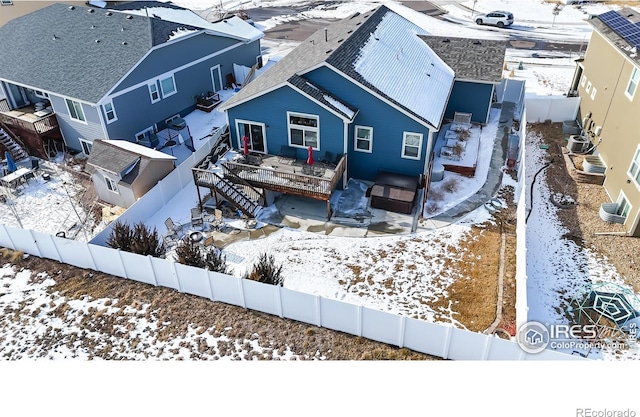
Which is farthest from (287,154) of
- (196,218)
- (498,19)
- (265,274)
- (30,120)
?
(498,19)

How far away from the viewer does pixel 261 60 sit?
105 ft

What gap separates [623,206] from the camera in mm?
16188

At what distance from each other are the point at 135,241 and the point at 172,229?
1899 millimetres

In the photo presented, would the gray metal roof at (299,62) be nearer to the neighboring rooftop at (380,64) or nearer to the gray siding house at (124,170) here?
the neighboring rooftop at (380,64)

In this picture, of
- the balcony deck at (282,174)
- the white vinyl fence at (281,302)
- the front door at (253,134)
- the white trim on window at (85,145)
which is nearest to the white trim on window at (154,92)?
the white trim on window at (85,145)

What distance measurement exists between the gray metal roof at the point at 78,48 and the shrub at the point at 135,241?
8535mm

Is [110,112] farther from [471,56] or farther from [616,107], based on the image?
[616,107]

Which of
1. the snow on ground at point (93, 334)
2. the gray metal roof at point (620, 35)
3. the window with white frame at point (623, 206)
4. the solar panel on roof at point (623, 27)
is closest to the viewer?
the snow on ground at point (93, 334)

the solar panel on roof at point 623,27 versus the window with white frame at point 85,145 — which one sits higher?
the solar panel on roof at point 623,27

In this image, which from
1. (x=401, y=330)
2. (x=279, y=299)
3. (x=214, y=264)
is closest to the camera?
(x=401, y=330)

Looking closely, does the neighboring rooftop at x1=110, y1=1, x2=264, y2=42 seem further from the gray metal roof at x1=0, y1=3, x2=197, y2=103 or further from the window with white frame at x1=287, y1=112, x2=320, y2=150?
the window with white frame at x1=287, y1=112, x2=320, y2=150

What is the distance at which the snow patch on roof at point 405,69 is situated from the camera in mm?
17422

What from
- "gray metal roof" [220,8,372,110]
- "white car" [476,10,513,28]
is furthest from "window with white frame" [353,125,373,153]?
"white car" [476,10,513,28]

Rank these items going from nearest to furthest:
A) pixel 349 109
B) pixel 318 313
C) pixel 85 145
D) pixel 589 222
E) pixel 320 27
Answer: pixel 318 313 < pixel 589 222 < pixel 349 109 < pixel 85 145 < pixel 320 27
